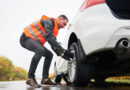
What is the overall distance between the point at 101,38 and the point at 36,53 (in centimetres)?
182

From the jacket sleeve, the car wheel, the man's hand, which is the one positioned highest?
the jacket sleeve

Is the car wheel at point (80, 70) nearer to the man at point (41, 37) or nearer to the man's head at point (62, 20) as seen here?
the man at point (41, 37)

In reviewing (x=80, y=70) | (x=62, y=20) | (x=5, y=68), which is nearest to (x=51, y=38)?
(x=62, y=20)

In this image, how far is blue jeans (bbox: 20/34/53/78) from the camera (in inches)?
191

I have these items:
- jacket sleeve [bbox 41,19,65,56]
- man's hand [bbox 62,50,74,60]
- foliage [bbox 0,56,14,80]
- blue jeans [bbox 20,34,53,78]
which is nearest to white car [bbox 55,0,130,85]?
man's hand [bbox 62,50,74,60]

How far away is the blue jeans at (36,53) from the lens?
15.9ft

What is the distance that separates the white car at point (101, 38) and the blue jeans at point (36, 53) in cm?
83

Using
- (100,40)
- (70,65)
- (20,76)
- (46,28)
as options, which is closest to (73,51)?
(70,65)

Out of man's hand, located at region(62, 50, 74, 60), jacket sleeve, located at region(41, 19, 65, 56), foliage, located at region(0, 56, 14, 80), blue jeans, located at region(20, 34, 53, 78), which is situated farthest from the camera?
foliage, located at region(0, 56, 14, 80)

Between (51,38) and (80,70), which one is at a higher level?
(51,38)

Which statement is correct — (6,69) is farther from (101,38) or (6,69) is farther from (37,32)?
(101,38)

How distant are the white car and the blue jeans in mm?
834

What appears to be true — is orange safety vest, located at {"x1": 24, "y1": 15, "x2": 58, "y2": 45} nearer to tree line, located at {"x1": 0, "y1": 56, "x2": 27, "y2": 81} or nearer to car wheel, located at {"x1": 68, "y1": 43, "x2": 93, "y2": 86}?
car wheel, located at {"x1": 68, "y1": 43, "x2": 93, "y2": 86}

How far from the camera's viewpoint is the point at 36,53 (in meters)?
4.89
